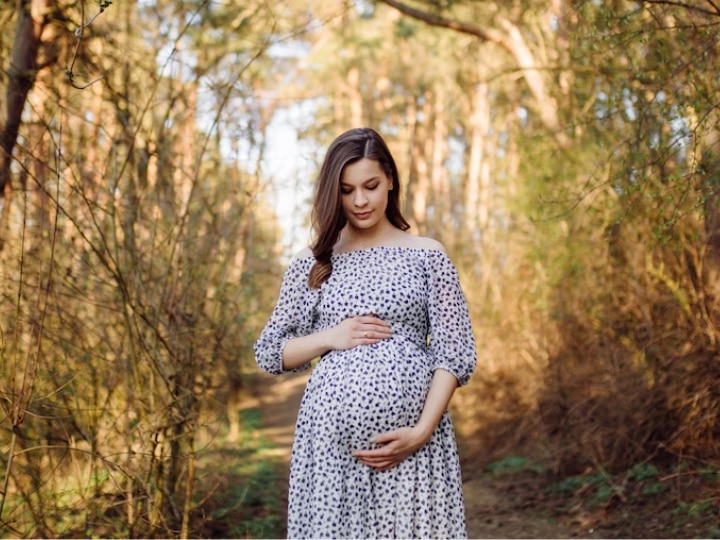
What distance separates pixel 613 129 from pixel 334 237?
4300mm

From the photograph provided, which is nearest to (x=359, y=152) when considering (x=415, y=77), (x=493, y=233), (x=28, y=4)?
(x=28, y=4)

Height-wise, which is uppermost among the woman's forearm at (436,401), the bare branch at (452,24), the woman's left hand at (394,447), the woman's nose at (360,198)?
the bare branch at (452,24)

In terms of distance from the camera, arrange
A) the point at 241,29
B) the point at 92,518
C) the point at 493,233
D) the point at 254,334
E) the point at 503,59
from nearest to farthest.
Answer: the point at 92,518 → the point at 241,29 → the point at 254,334 → the point at 493,233 → the point at 503,59

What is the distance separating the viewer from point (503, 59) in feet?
41.2

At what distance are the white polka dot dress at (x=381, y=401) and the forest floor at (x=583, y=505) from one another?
2.40 metres

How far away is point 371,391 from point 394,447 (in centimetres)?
18

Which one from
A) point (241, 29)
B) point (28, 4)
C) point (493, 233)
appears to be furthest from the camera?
point (493, 233)

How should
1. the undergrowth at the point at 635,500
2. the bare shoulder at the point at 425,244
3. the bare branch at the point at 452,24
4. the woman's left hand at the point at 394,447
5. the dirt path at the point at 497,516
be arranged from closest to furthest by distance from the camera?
the woman's left hand at the point at 394,447, the bare shoulder at the point at 425,244, the undergrowth at the point at 635,500, the dirt path at the point at 497,516, the bare branch at the point at 452,24

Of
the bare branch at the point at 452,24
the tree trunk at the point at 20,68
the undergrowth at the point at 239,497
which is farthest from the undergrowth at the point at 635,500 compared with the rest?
the bare branch at the point at 452,24

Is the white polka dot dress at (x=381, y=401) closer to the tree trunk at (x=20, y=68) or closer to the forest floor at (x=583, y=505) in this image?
the tree trunk at (x=20, y=68)

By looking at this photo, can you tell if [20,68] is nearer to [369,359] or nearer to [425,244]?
[425,244]

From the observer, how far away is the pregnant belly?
8.28ft

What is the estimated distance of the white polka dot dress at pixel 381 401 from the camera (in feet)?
8.28

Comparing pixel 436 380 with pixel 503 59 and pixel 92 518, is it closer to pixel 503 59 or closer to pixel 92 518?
pixel 92 518
